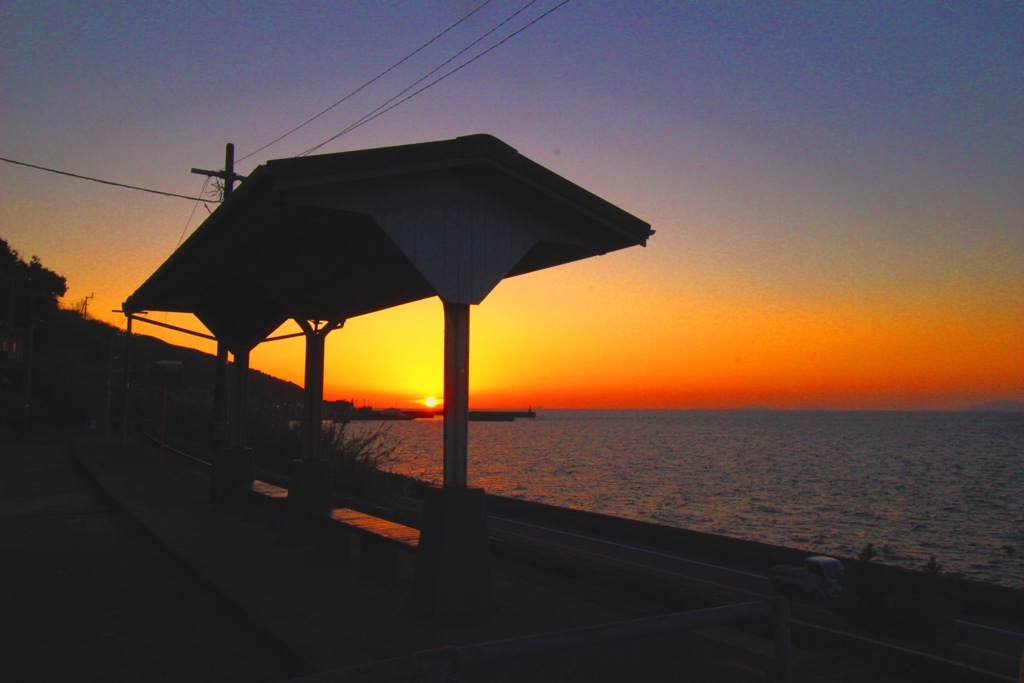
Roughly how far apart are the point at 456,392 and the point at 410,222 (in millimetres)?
1430

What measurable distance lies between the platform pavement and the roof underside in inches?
104

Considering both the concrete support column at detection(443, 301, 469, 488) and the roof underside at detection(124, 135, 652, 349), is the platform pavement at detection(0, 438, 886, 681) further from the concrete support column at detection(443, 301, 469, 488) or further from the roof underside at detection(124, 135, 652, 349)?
the roof underside at detection(124, 135, 652, 349)

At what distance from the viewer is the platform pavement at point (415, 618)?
5.22m

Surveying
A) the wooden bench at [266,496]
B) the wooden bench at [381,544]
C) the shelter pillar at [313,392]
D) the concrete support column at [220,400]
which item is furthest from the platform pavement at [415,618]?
the concrete support column at [220,400]

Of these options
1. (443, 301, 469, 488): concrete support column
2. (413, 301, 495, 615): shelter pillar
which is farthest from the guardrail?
(443, 301, 469, 488): concrete support column

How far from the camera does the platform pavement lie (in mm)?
5219

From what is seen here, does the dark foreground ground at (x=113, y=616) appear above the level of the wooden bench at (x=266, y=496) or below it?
below

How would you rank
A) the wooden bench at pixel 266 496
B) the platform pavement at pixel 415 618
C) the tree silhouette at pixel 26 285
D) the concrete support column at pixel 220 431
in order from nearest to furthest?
the platform pavement at pixel 415 618 < the wooden bench at pixel 266 496 < the concrete support column at pixel 220 431 < the tree silhouette at pixel 26 285

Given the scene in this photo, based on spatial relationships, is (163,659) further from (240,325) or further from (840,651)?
(240,325)

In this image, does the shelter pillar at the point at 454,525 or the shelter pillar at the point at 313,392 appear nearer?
the shelter pillar at the point at 454,525

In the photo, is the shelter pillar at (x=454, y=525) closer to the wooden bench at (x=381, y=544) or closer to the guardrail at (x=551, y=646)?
the wooden bench at (x=381, y=544)

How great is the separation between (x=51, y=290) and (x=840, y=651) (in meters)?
76.7

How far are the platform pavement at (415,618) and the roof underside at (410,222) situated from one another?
2632 mm

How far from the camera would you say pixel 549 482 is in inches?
2243
